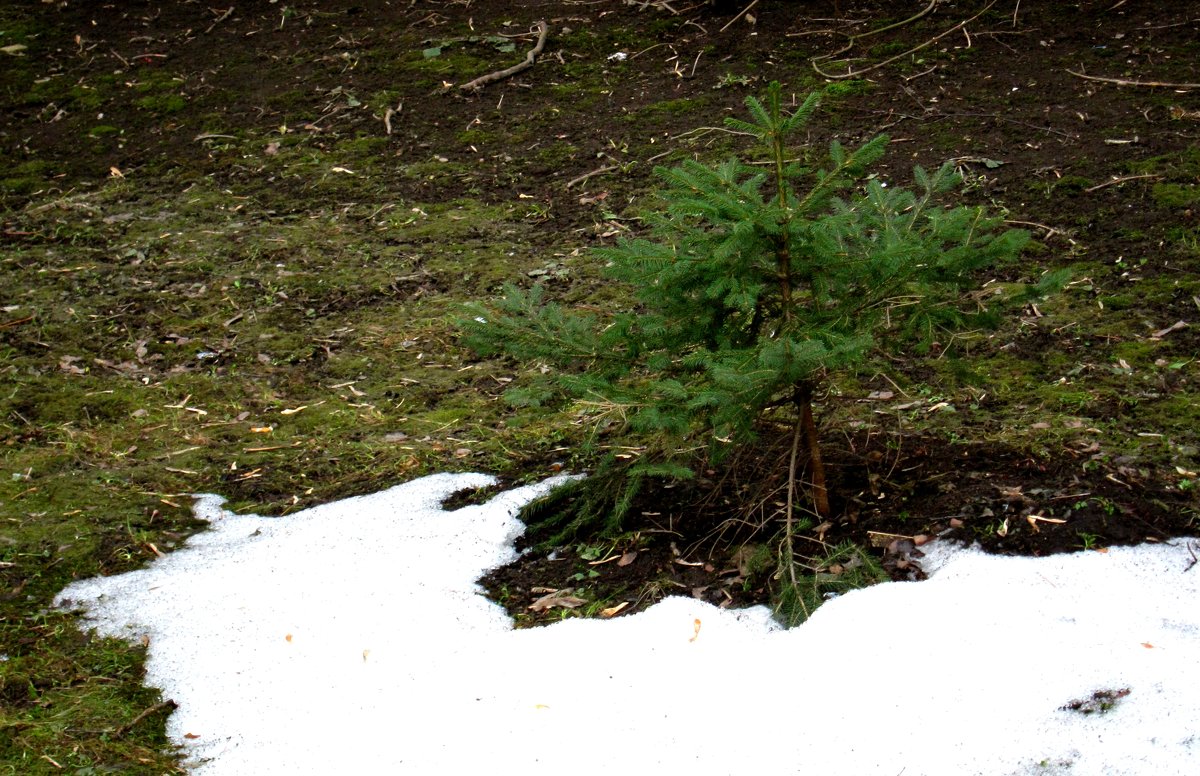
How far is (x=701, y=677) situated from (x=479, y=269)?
3.45 meters

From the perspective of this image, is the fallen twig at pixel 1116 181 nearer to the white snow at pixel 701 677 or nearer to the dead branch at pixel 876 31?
the dead branch at pixel 876 31

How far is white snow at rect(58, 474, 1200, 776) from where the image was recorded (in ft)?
9.05

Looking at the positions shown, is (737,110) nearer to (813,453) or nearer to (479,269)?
(479,269)

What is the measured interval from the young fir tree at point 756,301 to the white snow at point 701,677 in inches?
21.1

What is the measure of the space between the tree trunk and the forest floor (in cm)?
8

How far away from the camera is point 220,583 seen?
148 inches

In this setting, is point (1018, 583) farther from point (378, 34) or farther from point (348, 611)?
point (378, 34)

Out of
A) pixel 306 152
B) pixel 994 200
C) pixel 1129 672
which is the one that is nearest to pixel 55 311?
pixel 306 152

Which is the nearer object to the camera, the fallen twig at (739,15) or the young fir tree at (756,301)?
the young fir tree at (756,301)

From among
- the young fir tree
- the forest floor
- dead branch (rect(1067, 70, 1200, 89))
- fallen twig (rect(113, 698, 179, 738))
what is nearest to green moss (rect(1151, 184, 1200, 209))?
the forest floor

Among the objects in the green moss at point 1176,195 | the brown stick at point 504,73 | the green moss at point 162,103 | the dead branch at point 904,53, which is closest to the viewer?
the green moss at point 1176,195

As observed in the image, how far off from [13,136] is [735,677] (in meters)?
7.42

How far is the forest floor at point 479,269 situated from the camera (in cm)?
356

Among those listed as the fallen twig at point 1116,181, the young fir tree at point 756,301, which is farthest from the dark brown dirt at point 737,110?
the young fir tree at point 756,301
